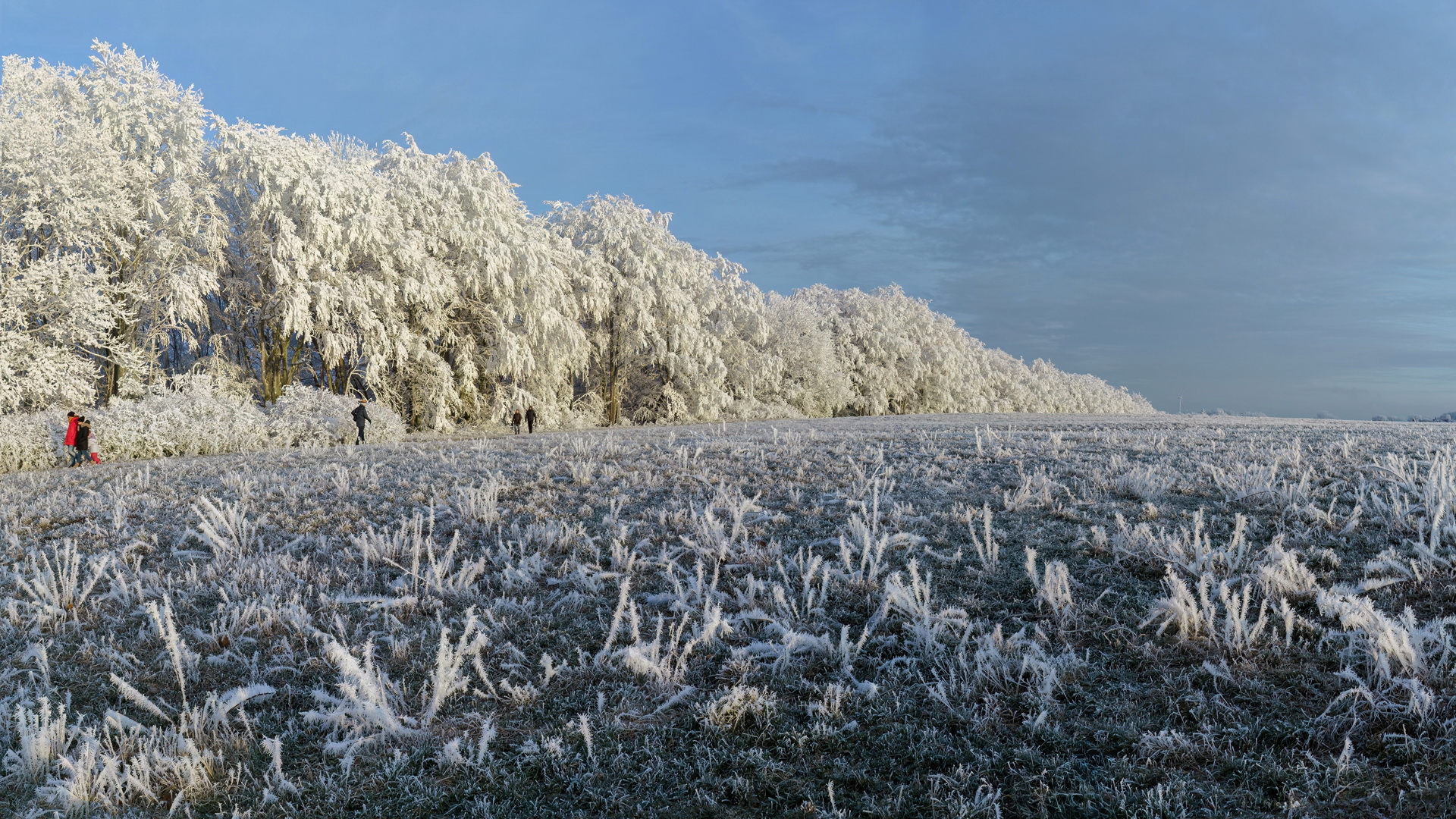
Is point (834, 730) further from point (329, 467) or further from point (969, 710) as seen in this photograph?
point (329, 467)

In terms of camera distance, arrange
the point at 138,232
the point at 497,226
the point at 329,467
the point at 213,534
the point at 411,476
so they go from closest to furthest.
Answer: the point at 213,534 < the point at 411,476 < the point at 329,467 < the point at 138,232 < the point at 497,226

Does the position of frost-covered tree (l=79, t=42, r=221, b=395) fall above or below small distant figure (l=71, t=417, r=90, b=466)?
above

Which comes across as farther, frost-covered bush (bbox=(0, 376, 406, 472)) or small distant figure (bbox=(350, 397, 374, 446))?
small distant figure (bbox=(350, 397, 374, 446))

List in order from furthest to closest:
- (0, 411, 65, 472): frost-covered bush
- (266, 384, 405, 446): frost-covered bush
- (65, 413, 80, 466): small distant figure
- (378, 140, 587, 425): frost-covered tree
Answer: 1. (378, 140, 587, 425): frost-covered tree
2. (266, 384, 405, 446): frost-covered bush
3. (0, 411, 65, 472): frost-covered bush
4. (65, 413, 80, 466): small distant figure

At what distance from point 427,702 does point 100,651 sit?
2.98m

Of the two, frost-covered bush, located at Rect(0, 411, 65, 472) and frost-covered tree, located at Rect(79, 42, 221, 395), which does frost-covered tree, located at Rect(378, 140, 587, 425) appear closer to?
frost-covered tree, located at Rect(79, 42, 221, 395)

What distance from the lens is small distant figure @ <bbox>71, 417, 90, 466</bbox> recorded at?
17.4 metres

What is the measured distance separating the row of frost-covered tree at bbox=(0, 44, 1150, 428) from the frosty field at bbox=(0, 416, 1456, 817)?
18977mm

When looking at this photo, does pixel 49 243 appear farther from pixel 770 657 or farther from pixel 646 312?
pixel 770 657

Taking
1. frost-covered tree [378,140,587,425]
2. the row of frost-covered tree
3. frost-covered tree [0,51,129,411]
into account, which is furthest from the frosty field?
frost-covered tree [378,140,587,425]

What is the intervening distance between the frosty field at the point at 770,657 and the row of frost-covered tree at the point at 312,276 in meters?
19.0

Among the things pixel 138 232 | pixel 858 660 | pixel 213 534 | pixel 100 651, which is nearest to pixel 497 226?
pixel 138 232

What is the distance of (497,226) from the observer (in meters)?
31.7

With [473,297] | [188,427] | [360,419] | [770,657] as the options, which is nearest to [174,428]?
[188,427]
